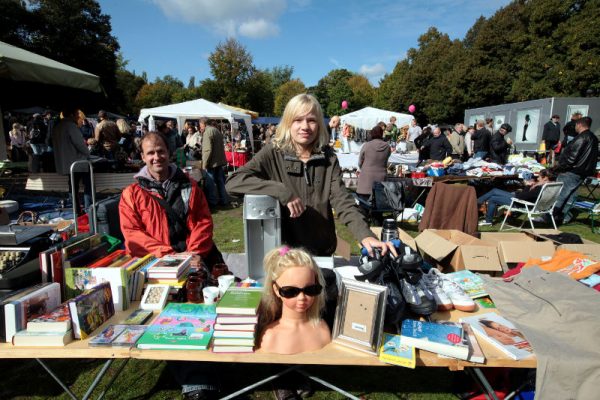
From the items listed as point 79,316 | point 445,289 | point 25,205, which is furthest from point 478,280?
point 25,205

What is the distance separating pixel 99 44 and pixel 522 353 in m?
31.9

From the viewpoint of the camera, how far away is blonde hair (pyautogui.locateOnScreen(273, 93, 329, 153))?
202 cm

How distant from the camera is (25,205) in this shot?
761 cm

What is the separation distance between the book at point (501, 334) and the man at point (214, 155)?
6892 millimetres

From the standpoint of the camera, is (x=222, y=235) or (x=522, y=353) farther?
(x=222, y=235)

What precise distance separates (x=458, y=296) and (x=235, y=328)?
1300 millimetres

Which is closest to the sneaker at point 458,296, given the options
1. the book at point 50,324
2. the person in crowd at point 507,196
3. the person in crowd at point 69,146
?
the book at point 50,324

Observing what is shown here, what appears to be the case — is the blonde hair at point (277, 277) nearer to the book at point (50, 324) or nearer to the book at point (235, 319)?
the book at point (235, 319)

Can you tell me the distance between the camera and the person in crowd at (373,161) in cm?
630

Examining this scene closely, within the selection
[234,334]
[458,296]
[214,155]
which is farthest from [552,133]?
[234,334]

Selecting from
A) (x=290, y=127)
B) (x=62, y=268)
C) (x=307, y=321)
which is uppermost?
(x=290, y=127)

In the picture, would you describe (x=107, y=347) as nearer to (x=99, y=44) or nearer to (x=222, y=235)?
(x=222, y=235)

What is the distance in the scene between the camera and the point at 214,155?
7910mm

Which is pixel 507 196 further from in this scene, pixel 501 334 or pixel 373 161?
pixel 501 334
